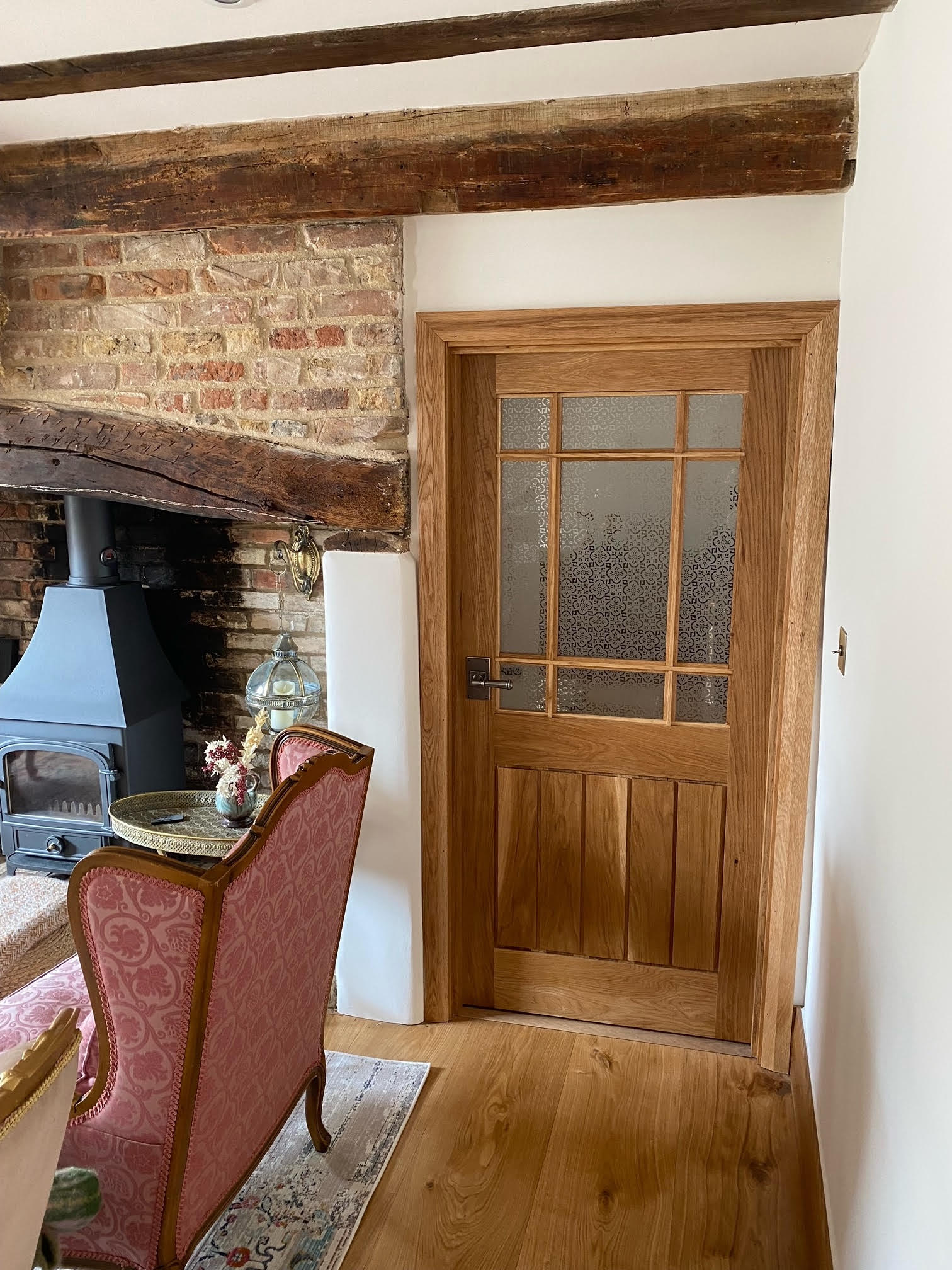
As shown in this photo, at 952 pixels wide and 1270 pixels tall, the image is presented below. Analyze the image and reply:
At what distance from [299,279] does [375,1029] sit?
2095 millimetres

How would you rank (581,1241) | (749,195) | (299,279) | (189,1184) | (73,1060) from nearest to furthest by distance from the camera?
(73,1060), (189,1184), (581,1241), (749,195), (299,279)

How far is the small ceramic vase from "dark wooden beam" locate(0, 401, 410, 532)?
77cm

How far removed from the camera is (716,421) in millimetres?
2482

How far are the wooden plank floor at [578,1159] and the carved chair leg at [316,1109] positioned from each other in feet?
0.58

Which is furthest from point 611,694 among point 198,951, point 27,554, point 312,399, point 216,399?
point 27,554

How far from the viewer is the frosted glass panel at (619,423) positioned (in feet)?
8.25

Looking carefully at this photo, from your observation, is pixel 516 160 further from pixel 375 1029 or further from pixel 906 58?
pixel 375 1029

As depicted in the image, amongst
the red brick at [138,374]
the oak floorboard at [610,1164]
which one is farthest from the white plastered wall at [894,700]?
the red brick at [138,374]

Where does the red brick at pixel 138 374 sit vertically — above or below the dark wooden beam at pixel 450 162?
below

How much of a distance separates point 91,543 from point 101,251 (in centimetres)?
88

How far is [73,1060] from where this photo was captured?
112 centimetres

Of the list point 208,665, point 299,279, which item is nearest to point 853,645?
point 299,279

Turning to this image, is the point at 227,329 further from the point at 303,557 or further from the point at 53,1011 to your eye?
the point at 53,1011

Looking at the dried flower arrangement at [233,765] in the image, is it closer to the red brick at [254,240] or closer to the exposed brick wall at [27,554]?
the exposed brick wall at [27,554]
